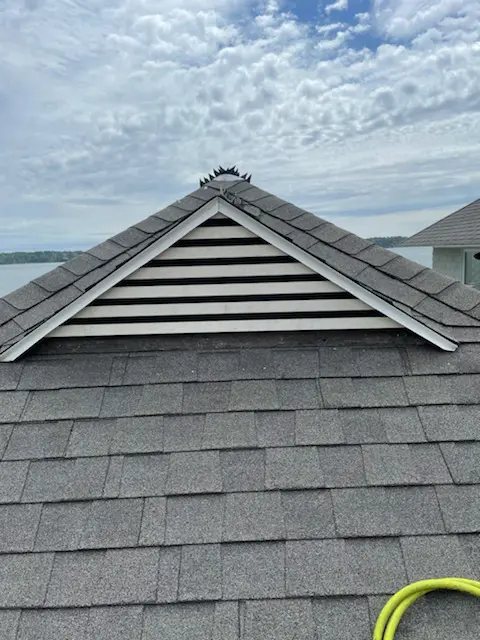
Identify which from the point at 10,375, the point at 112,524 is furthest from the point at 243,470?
the point at 10,375

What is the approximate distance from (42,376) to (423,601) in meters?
2.28

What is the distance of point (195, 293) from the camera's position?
2725mm

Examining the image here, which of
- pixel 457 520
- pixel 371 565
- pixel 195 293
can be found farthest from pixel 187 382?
pixel 457 520

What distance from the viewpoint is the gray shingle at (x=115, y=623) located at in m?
1.77

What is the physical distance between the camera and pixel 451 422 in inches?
92.2

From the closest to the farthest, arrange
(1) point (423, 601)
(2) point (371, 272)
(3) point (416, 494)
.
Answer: (1) point (423, 601)
(3) point (416, 494)
(2) point (371, 272)

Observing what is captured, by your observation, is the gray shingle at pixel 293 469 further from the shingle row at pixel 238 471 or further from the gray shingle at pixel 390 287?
the gray shingle at pixel 390 287

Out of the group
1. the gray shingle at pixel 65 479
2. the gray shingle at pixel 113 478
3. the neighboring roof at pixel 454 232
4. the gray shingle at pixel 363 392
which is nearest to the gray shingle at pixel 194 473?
the gray shingle at pixel 113 478

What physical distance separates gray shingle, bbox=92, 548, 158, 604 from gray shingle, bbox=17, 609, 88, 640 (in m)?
0.09

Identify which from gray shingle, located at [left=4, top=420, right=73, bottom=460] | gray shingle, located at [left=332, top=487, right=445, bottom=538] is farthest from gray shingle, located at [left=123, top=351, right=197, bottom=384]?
gray shingle, located at [left=332, top=487, right=445, bottom=538]

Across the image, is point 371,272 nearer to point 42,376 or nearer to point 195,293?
point 195,293

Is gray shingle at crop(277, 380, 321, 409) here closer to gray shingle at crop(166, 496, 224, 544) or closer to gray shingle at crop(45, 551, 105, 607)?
gray shingle at crop(166, 496, 224, 544)

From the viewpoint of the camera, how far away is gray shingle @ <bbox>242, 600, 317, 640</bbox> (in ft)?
5.69

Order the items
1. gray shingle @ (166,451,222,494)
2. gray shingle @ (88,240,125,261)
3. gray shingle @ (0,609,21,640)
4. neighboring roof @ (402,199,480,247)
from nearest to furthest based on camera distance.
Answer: gray shingle @ (0,609,21,640)
gray shingle @ (166,451,222,494)
gray shingle @ (88,240,125,261)
neighboring roof @ (402,199,480,247)
